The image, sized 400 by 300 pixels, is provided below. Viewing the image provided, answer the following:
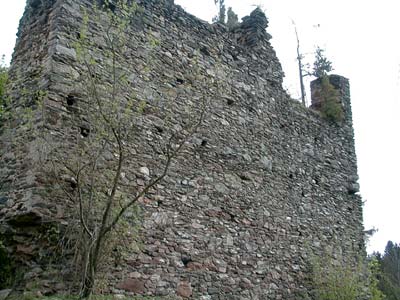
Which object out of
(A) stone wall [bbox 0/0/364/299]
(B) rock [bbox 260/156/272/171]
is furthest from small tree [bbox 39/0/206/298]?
(B) rock [bbox 260/156/272/171]

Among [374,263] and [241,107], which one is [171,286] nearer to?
[241,107]

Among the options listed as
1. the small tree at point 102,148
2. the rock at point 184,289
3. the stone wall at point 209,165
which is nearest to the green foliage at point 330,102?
the stone wall at point 209,165

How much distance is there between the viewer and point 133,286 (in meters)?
6.82

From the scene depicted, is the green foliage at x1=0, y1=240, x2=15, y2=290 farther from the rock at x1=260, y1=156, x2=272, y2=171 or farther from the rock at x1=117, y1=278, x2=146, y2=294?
the rock at x1=260, y1=156, x2=272, y2=171

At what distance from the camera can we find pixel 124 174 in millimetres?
7211

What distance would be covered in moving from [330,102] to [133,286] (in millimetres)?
6761

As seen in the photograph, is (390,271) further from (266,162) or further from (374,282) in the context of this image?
(266,162)

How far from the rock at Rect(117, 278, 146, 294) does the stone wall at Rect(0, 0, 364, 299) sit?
0.06 ft

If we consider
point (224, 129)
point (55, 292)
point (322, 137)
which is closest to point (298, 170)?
point (322, 137)

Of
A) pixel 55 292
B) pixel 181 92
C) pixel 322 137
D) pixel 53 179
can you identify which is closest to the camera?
pixel 55 292

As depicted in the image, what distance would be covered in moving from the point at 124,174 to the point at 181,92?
74.8 inches

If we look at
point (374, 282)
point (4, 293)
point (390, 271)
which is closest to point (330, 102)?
point (374, 282)

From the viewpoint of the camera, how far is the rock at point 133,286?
22.1 feet

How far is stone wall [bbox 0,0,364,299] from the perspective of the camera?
6863 millimetres
